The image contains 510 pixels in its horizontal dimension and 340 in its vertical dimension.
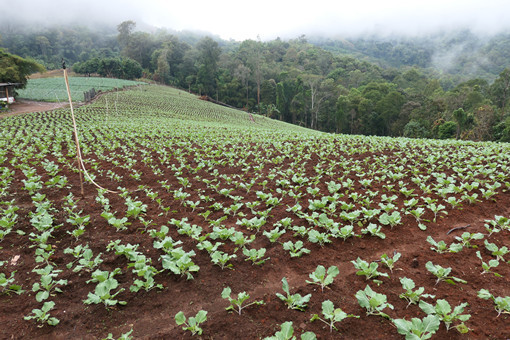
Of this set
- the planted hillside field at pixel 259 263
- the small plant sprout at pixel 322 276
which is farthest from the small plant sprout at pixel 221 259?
the small plant sprout at pixel 322 276

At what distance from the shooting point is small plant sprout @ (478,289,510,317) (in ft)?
9.29

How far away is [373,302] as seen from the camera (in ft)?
9.50

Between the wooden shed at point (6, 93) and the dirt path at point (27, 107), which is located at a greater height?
the wooden shed at point (6, 93)

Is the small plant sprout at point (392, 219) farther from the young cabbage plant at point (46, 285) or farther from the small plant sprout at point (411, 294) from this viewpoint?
the young cabbage plant at point (46, 285)

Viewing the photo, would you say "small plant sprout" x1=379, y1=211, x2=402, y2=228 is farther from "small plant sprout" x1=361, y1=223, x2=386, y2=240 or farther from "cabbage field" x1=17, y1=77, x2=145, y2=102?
"cabbage field" x1=17, y1=77, x2=145, y2=102

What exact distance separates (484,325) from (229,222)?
4.15 meters

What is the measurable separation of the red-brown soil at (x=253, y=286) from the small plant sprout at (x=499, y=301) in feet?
0.20

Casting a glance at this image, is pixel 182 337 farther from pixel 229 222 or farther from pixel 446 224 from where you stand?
pixel 446 224

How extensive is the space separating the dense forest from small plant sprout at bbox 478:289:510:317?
40791 mm

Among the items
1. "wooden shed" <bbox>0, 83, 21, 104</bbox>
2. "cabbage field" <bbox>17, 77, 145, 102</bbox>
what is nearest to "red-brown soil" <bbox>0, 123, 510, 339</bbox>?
"wooden shed" <bbox>0, 83, 21, 104</bbox>

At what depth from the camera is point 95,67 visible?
258ft

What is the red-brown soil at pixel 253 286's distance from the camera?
9.73ft

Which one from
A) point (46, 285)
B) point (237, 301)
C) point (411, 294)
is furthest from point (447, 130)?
point (46, 285)

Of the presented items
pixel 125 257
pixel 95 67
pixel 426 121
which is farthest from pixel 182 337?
pixel 95 67
